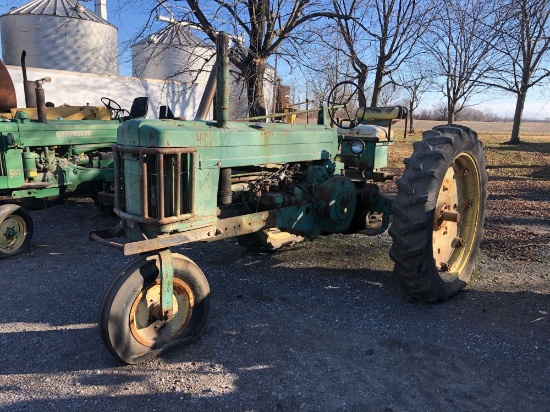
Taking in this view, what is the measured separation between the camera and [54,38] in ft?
53.8

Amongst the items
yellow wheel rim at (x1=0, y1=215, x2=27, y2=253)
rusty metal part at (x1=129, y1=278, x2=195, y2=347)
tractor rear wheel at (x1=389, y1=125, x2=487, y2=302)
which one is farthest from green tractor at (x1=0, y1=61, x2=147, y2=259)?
tractor rear wheel at (x1=389, y1=125, x2=487, y2=302)

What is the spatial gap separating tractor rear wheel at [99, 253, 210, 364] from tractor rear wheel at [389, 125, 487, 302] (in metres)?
1.56

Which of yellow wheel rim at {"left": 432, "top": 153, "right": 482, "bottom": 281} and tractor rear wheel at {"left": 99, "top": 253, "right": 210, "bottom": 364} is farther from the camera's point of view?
yellow wheel rim at {"left": 432, "top": 153, "right": 482, "bottom": 281}

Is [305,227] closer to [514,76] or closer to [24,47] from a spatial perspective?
A: [24,47]

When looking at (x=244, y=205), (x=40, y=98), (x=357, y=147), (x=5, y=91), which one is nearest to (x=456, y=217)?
(x=357, y=147)

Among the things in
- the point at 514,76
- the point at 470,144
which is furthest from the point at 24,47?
the point at 514,76

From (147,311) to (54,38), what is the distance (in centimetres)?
1647

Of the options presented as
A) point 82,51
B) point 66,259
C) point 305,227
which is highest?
point 82,51

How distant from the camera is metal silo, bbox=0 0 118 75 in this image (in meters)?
16.5

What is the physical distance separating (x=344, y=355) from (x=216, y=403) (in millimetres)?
957

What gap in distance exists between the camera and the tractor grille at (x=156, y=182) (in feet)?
9.48

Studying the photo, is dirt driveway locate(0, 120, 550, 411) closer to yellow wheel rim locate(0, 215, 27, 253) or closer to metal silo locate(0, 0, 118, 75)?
yellow wheel rim locate(0, 215, 27, 253)

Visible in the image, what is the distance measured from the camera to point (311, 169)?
4.39 metres

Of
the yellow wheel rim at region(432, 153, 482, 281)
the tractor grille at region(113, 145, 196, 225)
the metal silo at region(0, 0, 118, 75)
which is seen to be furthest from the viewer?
the metal silo at region(0, 0, 118, 75)
